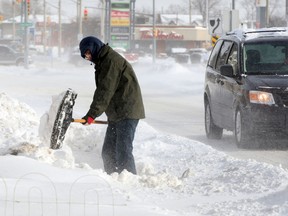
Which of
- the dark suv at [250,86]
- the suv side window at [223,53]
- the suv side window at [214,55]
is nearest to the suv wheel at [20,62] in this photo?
the suv side window at [214,55]

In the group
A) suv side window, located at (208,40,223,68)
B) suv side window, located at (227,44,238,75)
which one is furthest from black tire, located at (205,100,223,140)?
suv side window, located at (227,44,238,75)

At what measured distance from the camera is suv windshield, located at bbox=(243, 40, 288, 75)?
43.7 feet

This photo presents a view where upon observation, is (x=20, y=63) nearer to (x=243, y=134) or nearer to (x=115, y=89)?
(x=243, y=134)

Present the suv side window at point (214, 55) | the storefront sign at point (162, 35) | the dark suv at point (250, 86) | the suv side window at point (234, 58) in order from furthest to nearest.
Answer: the storefront sign at point (162, 35)
the suv side window at point (214, 55)
the suv side window at point (234, 58)
the dark suv at point (250, 86)

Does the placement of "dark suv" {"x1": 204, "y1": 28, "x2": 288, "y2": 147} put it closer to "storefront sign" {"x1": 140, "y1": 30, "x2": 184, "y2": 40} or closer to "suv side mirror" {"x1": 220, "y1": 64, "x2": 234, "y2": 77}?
"suv side mirror" {"x1": 220, "y1": 64, "x2": 234, "y2": 77}

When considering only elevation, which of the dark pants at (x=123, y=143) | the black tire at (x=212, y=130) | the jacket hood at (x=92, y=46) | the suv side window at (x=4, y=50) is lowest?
the suv side window at (x=4, y=50)

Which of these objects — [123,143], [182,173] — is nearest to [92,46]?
[123,143]

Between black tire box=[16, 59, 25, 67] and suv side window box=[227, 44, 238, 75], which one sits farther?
black tire box=[16, 59, 25, 67]

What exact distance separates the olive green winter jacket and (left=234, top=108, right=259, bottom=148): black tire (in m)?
3.59

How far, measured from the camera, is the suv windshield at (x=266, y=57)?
13.3 meters

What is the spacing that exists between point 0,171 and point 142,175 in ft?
5.54

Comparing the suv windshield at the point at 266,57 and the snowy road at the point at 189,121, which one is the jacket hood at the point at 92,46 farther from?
the suv windshield at the point at 266,57

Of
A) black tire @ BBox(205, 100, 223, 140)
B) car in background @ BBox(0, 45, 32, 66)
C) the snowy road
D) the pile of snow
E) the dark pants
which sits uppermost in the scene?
the dark pants

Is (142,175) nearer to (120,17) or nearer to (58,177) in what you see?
(58,177)
